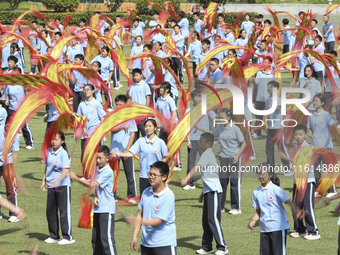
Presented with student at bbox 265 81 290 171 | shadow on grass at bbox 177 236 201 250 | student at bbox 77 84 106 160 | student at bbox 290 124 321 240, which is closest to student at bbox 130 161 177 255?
shadow on grass at bbox 177 236 201 250

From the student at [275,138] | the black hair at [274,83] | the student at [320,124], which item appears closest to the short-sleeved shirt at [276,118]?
the student at [275,138]

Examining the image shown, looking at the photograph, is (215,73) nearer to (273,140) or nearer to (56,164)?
(273,140)

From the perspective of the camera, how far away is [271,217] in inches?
353

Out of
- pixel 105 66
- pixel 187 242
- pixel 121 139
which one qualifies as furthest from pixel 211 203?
pixel 105 66

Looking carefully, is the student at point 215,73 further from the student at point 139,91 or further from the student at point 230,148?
the student at point 230,148

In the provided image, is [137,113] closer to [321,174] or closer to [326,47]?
[321,174]

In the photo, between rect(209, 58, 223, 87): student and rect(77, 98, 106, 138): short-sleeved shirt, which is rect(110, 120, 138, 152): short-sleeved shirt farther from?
rect(209, 58, 223, 87): student

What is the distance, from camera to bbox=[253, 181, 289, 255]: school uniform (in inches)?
352

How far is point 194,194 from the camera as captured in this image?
1312 cm

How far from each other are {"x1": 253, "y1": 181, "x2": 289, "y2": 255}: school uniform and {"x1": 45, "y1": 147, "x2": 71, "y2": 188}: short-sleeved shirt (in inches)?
110

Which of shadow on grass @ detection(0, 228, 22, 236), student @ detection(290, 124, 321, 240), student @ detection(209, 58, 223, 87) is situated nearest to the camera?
student @ detection(290, 124, 321, 240)

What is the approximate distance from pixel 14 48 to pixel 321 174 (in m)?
11.2

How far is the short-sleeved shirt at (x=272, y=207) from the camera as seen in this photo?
352 inches

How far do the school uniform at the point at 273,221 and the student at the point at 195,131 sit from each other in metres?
3.02
